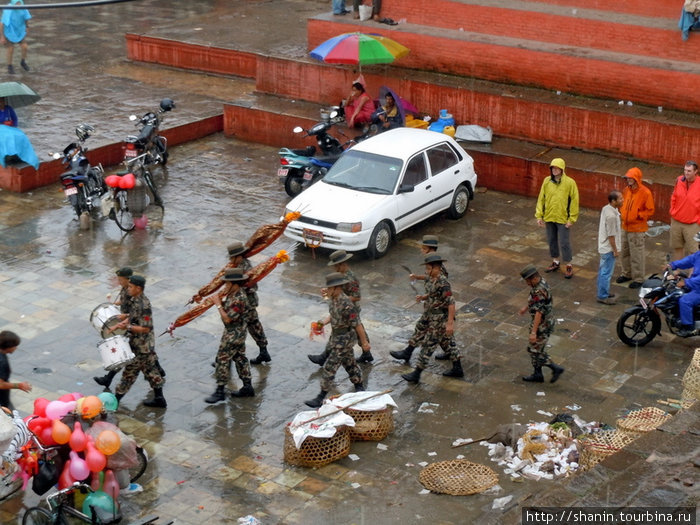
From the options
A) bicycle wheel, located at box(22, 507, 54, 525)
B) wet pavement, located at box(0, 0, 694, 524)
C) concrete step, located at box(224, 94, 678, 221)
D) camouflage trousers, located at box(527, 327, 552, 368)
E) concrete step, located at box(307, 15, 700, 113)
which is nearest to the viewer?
bicycle wheel, located at box(22, 507, 54, 525)

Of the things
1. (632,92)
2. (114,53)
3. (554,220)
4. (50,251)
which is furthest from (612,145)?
(114,53)

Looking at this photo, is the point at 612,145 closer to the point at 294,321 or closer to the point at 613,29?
the point at 613,29

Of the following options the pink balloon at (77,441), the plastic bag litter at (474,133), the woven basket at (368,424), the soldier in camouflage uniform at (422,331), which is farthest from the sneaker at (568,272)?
the pink balloon at (77,441)

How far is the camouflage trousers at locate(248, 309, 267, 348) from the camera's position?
12852 millimetres

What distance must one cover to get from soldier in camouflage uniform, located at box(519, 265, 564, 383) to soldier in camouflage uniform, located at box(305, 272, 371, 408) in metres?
1.84

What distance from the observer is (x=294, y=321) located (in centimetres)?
1423

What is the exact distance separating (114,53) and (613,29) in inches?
463

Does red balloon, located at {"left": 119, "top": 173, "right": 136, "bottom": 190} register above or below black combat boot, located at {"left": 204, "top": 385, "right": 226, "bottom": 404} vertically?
above

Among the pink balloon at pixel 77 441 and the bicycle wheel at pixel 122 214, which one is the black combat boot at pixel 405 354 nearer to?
the pink balloon at pixel 77 441

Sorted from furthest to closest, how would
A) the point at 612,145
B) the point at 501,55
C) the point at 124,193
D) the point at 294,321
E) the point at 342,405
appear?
the point at 501,55, the point at 612,145, the point at 124,193, the point at 294,321, the point at 342,405

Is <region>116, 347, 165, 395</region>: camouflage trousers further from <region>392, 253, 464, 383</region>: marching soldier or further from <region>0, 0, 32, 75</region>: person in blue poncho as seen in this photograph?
<region>0, 0, 32, 75</region>: person in blue poncho

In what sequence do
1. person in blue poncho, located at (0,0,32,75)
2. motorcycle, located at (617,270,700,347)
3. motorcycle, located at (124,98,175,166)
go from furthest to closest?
person in blue poncho, located at (0,0,32,75)
motorcycle, located at (124,98,175,166)
motorcycle, located at (617,270,700,347)

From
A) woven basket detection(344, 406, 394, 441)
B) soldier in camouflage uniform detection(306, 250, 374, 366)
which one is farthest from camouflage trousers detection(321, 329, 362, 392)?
woven basket detection(344, 406, 394, 441)

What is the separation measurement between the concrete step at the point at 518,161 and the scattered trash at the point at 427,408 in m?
6.85
